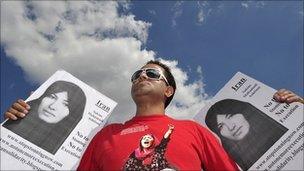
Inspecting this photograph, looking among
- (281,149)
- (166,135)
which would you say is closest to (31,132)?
(166,135)

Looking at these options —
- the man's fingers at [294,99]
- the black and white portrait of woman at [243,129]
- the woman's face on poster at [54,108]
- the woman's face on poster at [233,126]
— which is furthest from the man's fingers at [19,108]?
the man's fingers at [294,99]

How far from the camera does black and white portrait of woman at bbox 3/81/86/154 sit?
193 inches

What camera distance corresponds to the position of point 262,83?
5.14m

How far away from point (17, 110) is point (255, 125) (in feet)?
8.75

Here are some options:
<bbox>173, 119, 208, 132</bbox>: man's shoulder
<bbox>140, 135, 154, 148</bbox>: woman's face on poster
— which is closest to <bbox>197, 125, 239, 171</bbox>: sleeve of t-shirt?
<bbox>173, 119, 208, 132</bbox>: man's shoulder

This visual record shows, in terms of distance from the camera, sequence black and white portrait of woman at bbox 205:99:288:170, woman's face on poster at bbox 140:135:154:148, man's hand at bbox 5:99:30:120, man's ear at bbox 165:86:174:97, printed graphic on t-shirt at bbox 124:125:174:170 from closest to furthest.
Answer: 1. printed graphic on t-shirt at bbox 124:125:174:170
2. woman's face on poster at bbox 140:135:154:148
3. black and white portrait of woman at bbox 205:99:288:170
4. man's hand at bbox 5:99:30:120
5. man's ear at bbox 165:86:174:97

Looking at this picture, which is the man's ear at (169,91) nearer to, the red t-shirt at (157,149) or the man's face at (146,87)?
the man's face at (146,87)

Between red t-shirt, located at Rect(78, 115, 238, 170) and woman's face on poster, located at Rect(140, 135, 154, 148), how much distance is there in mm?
38

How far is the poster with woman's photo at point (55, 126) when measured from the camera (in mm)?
4754

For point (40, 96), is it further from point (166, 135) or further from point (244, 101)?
point (244, 101)

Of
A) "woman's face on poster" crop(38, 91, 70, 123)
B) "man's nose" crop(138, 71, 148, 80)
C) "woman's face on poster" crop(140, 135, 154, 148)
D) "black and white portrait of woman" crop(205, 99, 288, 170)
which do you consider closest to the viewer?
"woman's face on poster" crop(140, 135, 154, 148)

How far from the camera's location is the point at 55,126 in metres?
5.07

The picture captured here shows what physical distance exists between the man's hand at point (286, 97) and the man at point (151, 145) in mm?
11

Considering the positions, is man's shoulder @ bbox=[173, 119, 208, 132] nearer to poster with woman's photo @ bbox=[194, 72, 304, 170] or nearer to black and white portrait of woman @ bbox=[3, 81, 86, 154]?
poster with woman's photo @ bbox=[194, 72, 304, 170]
